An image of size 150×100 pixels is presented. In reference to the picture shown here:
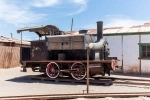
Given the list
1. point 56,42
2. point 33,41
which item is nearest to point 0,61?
point 33,41

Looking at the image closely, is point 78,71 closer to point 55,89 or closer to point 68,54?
point 68,54

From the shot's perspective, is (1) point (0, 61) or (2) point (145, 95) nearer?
(2) point (145, 95)

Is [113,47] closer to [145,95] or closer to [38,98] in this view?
[145,95]

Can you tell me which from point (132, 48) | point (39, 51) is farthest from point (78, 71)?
point (132, 48)

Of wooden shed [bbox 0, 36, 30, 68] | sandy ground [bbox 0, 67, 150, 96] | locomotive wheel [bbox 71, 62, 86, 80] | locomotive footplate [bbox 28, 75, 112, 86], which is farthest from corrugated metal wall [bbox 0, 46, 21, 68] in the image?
locomotive wheel [bbox 71, 62, 86, 80]

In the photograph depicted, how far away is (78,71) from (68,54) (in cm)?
142

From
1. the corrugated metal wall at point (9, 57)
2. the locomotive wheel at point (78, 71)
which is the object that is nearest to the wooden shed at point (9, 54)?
the corrugated metal wall at point (9, 57)

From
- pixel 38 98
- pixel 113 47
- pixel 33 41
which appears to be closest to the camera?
pixel 38 98

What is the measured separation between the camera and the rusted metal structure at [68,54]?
10.7 metres

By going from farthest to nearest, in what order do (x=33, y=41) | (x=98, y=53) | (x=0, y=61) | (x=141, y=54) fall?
(x=0, y=61) → (x=141, y=54) → (x=33, y=41) → (x=98, y=53)

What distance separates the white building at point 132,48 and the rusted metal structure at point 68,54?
4.39 metres

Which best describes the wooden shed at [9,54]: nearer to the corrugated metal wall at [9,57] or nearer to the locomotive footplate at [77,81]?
the corrugated metal wall at [9,57]

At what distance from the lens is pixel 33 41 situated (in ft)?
39.6

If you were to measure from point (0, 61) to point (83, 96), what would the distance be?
1397 cm
